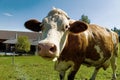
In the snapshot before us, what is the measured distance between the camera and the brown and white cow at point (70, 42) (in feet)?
19.0

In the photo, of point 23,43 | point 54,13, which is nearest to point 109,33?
point 54,13

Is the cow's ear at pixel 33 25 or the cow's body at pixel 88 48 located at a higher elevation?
the cow's ear at pixel 33 25

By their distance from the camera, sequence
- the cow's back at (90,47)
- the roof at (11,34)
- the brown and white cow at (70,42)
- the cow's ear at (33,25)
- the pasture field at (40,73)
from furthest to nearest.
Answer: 1. the roof at (11,34)
2. the pasture field at (40,73)
3. the cow's back at (90,47)
4. the cow's ear at (33,25)
5. the brown and white cow at (70,42)

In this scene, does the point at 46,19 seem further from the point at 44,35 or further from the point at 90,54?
the point at 90,54

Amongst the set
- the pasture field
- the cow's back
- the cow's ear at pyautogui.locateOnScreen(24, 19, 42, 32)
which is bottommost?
the pasture field

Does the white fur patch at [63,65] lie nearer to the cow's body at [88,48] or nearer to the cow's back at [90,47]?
the cow's body at [88,48]

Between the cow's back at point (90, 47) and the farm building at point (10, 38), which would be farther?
the farm building at point (10, 38)

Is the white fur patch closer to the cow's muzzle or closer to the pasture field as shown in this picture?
the cow's muzzle

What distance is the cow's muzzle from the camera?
5.46 metres

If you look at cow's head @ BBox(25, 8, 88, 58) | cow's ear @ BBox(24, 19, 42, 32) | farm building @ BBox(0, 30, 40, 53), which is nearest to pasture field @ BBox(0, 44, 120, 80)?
cow's ear @ BBox(24, 19, 42, 32)

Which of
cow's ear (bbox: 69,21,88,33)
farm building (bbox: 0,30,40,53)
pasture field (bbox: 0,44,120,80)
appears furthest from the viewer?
farm building (bbox: 0,30,40,53)

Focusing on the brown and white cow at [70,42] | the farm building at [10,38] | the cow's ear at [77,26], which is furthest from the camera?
the farm building at [10,38]

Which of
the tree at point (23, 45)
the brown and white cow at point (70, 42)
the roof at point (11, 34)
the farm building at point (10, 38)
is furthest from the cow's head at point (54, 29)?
the roof at point (11, 34)

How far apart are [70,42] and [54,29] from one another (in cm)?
134
